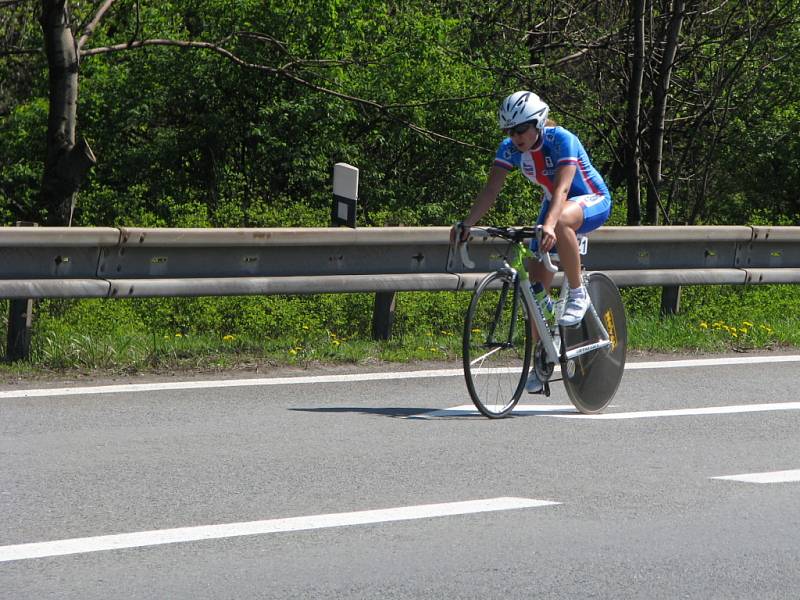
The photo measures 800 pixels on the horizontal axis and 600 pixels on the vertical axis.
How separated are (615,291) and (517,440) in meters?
1.46

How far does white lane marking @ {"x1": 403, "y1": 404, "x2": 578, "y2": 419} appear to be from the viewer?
22.5 feet

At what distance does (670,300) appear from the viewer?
412 inches

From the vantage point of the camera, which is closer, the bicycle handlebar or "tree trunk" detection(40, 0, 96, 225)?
the bicycle handlebar

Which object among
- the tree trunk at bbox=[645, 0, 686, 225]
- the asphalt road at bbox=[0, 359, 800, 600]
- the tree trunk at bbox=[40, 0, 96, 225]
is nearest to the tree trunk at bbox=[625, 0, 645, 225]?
the tree trunk at bbox=[645, 0, 686, 225]

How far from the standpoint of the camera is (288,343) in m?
8.70

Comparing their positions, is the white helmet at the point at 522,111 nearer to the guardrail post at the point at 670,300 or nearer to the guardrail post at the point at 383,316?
the guardrail post at the point at 383,316

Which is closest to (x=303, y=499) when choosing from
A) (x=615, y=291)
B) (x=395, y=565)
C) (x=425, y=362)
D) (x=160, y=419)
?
(x=395, y=565)

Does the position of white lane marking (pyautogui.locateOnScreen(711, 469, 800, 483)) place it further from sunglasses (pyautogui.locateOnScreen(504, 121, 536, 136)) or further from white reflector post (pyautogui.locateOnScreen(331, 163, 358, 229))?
white reflector post (pyautogui.locateOnScreen(331, 163, 358, 229))

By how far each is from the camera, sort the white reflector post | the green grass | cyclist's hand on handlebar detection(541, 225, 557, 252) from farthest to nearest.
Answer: the white reflector post < the green grass < cyclist's hand on handlebar detection(541, 225, 557, 252)

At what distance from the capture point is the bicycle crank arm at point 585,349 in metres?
6.91

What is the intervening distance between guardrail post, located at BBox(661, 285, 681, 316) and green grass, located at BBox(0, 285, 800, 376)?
0.09 m

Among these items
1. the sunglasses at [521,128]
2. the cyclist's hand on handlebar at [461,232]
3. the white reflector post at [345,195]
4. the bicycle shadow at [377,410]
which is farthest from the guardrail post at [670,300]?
the sunglasses at [521,128]

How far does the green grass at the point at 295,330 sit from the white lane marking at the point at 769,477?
3.25 meters

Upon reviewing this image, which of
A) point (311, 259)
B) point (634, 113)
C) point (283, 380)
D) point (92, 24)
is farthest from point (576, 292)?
point (634, 113)
